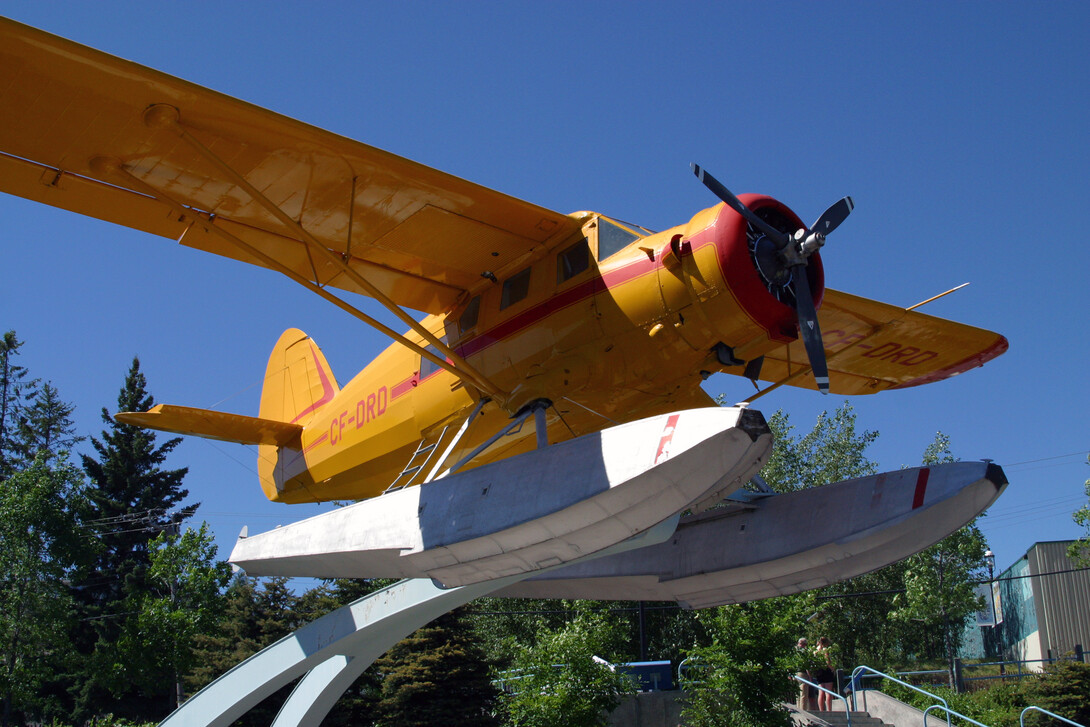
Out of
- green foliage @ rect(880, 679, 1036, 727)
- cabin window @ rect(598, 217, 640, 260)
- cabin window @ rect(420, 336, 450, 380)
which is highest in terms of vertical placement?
cabin window @ rect(598, 217, 640, 260)

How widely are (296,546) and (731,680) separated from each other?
20.5 feet

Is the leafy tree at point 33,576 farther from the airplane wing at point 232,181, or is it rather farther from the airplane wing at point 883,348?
the airplane wing at point 883,348

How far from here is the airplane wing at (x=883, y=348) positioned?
36.1 ft

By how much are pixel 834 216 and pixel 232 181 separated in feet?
17.7

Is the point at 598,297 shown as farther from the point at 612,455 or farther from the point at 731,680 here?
the point at 731,680

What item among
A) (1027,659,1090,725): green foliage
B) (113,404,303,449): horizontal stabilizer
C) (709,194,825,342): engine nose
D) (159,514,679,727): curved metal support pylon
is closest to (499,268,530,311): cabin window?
(709,194,825,342): engine nose

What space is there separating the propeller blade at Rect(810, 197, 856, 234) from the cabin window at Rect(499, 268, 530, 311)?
9.70 feet

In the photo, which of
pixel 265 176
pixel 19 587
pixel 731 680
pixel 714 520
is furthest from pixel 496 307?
pixel 19 587

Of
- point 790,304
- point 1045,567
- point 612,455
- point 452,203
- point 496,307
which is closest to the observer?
point 612,455

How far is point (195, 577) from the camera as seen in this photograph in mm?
26859

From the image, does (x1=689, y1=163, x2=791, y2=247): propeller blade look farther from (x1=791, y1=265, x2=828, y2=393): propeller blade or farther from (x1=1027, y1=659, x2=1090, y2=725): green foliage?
(x1=1027, y1=659, x2=1090, y2=725): green foliage

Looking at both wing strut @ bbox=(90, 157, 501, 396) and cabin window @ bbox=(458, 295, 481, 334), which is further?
cabin window @ bbox=(458, 295, 481, 334)

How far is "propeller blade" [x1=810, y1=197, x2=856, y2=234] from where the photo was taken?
26.0ft

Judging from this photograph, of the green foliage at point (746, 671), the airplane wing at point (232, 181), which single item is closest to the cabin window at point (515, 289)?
the airplane wing at point (232, 181)
